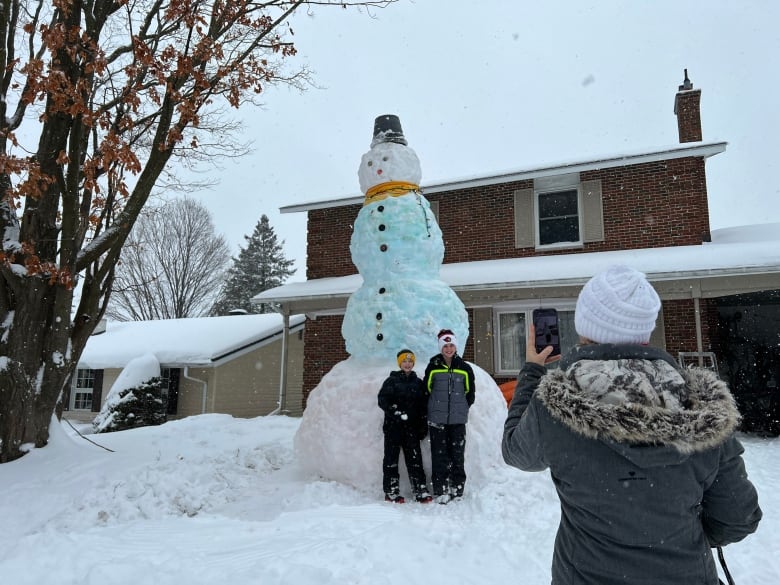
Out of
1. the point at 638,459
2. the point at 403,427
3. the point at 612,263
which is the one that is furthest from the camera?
the point at 612,263

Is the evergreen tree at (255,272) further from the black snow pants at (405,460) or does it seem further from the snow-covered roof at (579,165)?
the black snow pants at (405,460)

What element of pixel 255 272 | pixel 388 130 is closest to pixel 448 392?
pixel 388 130

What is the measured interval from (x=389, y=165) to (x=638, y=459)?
530 cm

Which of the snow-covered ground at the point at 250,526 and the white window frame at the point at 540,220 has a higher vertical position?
the white window frame at the point at 540,220

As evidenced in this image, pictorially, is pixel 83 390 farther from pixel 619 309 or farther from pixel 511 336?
pixel 619 309

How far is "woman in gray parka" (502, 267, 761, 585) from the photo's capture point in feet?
4.77

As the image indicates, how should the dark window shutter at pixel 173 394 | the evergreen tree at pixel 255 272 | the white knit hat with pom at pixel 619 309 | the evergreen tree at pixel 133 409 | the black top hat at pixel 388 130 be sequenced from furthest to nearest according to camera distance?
the evergreen tree at pixel 255 272 < the dark window shutter at pixel 173 394 < the evergreen tree at pixel 133 409 < the black top hat at pixel 388 130 < the white knit hat with pom at pixel 619 309

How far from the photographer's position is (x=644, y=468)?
1.48m

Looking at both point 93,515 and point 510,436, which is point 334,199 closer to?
point 93,515

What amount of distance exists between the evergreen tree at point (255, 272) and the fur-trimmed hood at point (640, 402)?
31795 mm

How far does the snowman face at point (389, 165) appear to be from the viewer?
633 cm

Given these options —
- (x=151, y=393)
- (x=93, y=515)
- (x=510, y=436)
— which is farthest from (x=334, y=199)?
(x=510, y=436)

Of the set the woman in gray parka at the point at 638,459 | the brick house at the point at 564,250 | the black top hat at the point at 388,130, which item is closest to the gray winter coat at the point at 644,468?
the woman in gray parka at the point at 638,459

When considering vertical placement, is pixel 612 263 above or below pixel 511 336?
→ above
